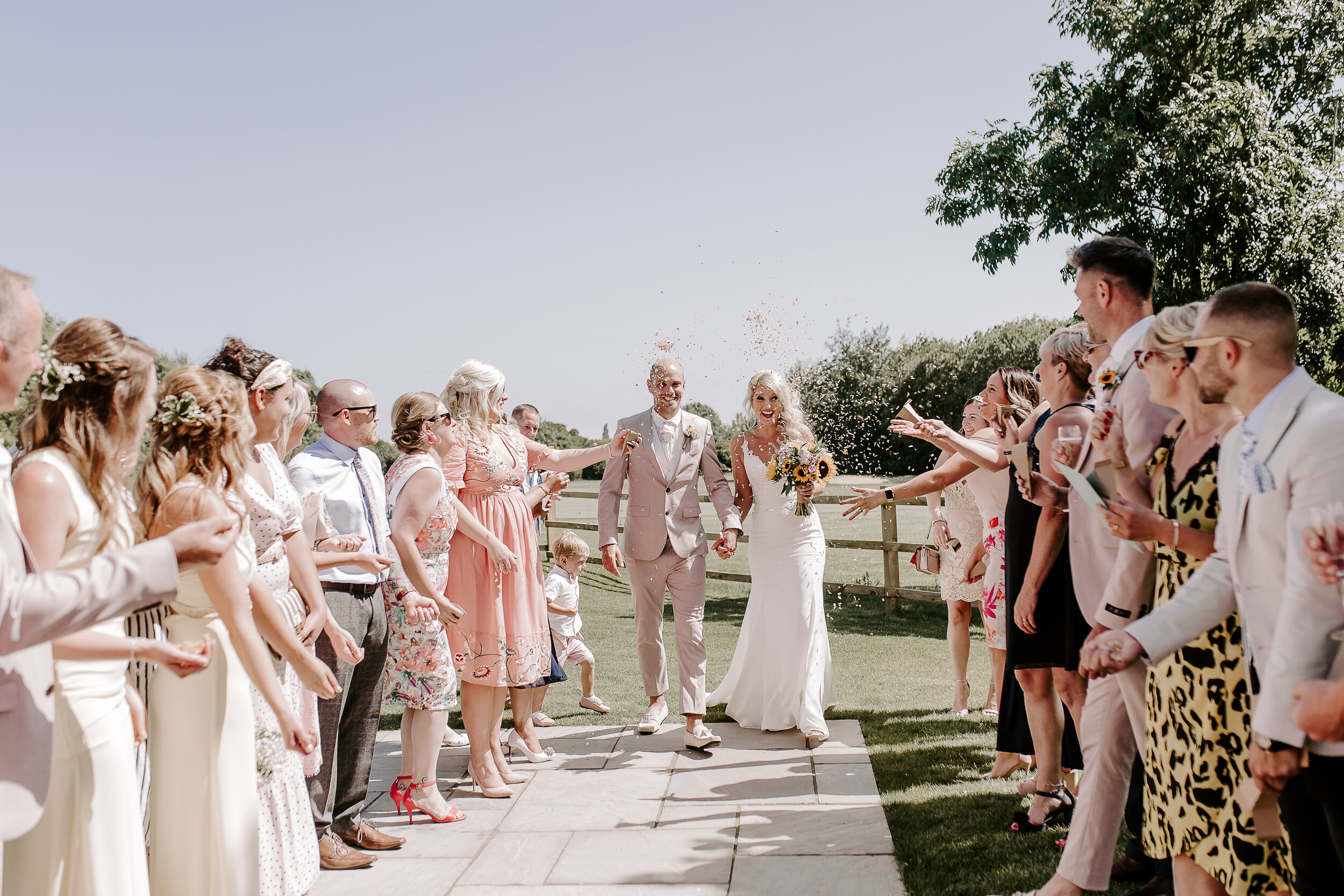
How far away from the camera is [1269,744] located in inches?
79.1

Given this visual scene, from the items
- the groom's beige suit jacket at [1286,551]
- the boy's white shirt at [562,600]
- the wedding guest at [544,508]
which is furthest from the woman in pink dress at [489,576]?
the groom's beige suit jacket at [1286,551]

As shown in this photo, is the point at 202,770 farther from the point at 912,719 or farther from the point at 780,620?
the point at 912,719

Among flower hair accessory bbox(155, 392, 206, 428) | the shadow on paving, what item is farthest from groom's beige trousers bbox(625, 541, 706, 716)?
flower hair accessory bbox(155, 392, 206, 428)

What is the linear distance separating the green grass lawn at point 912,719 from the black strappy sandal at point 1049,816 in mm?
46

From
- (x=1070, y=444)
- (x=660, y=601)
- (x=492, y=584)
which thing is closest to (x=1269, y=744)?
(x=1070, y=444)

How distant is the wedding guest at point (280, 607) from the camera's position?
10.1 feet

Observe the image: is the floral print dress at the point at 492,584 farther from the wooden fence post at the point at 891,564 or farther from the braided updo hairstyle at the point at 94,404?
the wooden fence post at the point at 891,564

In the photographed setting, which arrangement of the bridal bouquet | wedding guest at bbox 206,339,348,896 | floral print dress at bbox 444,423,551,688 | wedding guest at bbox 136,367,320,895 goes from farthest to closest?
the bridal bouquet, floral print dress at bbox 444,423,551,688, wedding guest at bbox 206,339,348,896, wedding guest at bbox 136,367,320,895

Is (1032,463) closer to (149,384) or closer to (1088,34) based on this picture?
(149,384)

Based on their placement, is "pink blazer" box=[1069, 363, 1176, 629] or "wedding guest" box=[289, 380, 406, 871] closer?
"pink blazer" box=[1069, 363, 1176, 629]

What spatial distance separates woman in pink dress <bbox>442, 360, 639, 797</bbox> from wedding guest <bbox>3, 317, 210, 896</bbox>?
100 inches

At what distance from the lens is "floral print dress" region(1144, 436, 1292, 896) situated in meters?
2.42

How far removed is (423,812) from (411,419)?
6.49ft

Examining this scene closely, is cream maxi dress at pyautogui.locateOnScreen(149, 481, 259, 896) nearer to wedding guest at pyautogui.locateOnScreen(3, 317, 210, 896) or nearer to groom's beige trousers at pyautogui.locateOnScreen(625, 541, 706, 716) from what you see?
wedding guest at pyautogui.locateOnScreen(3, 317, 210, 896)
